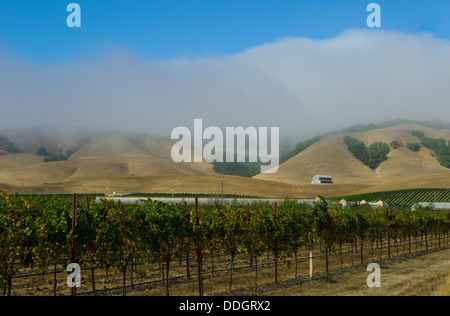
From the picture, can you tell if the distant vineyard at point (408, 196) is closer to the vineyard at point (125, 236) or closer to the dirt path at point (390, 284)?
the dirt path at point (390, 284)

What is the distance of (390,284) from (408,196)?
5060 inches

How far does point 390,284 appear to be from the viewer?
19.1 m

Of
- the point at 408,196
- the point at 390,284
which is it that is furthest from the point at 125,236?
the point at 408,196

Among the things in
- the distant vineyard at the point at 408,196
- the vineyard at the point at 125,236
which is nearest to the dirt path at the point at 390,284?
the vineyard at the point at 125,236

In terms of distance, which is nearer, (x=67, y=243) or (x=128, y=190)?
(x=67, y=243)

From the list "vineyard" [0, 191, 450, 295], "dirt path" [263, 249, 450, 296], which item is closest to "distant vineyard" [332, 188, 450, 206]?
"dirt path" [263, 249, 450, 296]

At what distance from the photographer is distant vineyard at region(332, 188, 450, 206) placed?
128250mm

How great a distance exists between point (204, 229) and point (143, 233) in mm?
2694

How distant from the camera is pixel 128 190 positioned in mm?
151375

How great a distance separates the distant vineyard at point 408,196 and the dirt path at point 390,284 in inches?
4333

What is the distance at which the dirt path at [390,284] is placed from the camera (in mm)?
16983

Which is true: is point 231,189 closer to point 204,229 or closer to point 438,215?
point 438,215

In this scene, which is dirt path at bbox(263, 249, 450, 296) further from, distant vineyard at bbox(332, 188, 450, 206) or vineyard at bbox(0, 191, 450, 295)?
distant vineyard at bbox(332, 188, 450, 206)
